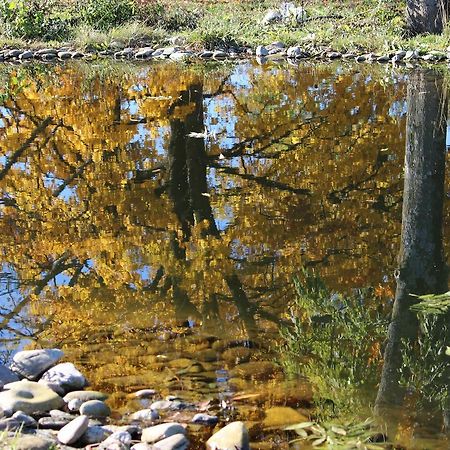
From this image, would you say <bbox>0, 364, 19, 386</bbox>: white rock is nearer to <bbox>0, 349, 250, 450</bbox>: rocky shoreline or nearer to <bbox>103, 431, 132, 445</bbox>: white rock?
<bbox>0, 349, 250, 450</bbox>: rocky shoreline

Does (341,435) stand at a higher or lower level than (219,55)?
lower

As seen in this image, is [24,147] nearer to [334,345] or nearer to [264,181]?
[264,181]

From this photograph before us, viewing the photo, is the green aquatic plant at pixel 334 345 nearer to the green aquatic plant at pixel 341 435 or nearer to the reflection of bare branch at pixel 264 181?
the green aquatic plant at pixel 341 435

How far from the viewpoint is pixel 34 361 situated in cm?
390

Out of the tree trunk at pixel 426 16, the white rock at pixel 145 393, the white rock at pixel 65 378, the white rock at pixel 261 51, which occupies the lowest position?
the white rock at pixel 145 393

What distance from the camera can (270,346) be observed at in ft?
13.5

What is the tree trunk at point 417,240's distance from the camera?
3.91 m

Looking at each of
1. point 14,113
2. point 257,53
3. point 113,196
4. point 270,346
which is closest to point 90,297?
point 270,346

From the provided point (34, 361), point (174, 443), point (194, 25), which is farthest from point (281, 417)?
point (194, 25)

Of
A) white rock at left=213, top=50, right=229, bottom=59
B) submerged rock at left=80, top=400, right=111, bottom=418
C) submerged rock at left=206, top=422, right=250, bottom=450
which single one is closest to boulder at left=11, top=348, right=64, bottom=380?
submerged rock at left=80, top=400, right=111, bottom=418

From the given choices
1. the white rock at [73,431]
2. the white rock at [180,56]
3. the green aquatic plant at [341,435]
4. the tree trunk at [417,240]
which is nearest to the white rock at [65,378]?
the white rock at [73,431]

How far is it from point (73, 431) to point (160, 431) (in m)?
0.36

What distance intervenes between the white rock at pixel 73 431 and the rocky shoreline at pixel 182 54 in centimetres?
1358

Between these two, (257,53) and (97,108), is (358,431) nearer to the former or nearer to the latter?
(97,108)
